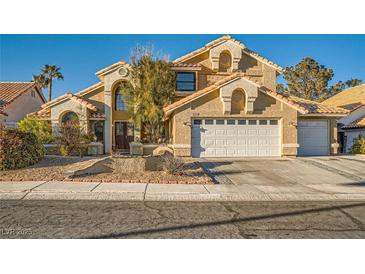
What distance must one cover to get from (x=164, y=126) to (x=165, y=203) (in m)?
11.8

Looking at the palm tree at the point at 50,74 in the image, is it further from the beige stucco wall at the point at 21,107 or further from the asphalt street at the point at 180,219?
the asphalt street at the point at 180,219

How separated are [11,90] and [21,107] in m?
2.04

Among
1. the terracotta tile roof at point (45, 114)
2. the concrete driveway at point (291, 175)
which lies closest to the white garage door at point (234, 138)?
the concrete driveway at point (291, 175)

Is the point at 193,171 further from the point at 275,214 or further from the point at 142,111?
the point at 142,111

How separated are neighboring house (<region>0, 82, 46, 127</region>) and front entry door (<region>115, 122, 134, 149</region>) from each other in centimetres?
868

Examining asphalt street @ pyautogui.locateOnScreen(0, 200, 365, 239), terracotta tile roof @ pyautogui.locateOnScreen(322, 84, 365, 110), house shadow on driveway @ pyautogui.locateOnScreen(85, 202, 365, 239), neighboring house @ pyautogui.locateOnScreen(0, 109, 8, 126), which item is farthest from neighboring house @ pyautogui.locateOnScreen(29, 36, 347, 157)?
house shadow on driveway @ pyautogui.locateOnScreen(85, 202, 365, 239)

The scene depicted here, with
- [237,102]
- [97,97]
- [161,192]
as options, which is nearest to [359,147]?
[237,102]

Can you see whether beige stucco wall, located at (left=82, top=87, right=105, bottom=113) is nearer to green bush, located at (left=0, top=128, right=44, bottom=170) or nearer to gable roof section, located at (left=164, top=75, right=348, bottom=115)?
gable roof section, located at (left=164, top=75, right=348, bottom=115)

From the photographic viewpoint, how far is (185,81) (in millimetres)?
19953

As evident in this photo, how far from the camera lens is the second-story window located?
65.2 ft

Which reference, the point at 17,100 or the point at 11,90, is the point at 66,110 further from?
the point at 11,90

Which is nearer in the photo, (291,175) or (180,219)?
(180,219)

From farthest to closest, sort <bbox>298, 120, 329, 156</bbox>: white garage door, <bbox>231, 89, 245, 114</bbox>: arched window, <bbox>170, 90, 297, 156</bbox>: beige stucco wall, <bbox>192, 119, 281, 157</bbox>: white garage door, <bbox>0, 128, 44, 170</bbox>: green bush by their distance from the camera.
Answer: <bbox>298, 120, 329, 156</bbox>: white garage door, <bbox>231, 89, 245, 114</bbox>: arched window, <bbox>192, 119, 281, 157</bbox>: white garage door, <bbox>170, 90, 297, 156</bbox>: beige stucco wall, <bbox>0, 128, 44, 170</bbox>: green bush

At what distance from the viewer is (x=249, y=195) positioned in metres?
8.09
